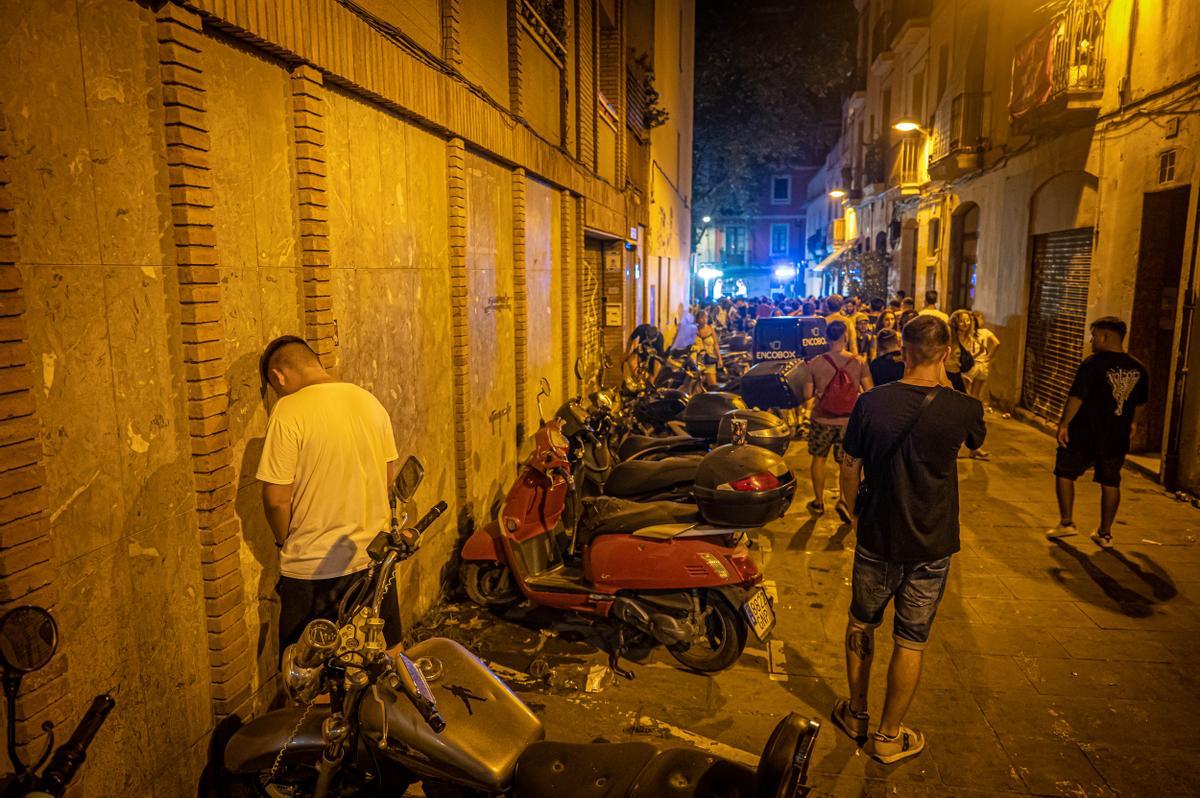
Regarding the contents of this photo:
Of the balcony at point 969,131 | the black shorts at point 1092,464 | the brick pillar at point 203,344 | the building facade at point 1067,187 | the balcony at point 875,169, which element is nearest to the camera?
the brick pillar at point 203,344

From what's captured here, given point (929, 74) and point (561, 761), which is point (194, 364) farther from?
point (929, 74)

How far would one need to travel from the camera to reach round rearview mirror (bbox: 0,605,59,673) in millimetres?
1839

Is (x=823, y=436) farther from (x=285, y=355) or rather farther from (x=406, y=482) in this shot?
(x=406, y=482)

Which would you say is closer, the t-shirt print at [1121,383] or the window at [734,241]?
the t-shirt print at [1121,383]

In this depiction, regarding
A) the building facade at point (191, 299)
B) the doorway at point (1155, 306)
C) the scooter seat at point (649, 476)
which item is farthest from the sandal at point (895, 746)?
the doorway at point (1155, 306)

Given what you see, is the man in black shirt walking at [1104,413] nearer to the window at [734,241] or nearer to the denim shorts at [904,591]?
the denim shorts at [904,591]

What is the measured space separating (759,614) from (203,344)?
324 cm

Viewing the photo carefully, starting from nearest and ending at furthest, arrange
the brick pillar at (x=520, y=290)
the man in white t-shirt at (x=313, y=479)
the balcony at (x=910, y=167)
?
the man in white t-shirt at (x=313, y=479) < the brick pillar at (x=520, y=290) < the balcony at (x=910, y=167)

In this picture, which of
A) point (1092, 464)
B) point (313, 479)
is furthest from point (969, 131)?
point (313, 479)

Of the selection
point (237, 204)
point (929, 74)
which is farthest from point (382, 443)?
point (929, 74)

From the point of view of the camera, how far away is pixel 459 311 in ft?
20.0

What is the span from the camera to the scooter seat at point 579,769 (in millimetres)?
2512

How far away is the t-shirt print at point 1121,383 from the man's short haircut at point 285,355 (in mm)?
6129

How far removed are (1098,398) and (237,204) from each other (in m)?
6.53
